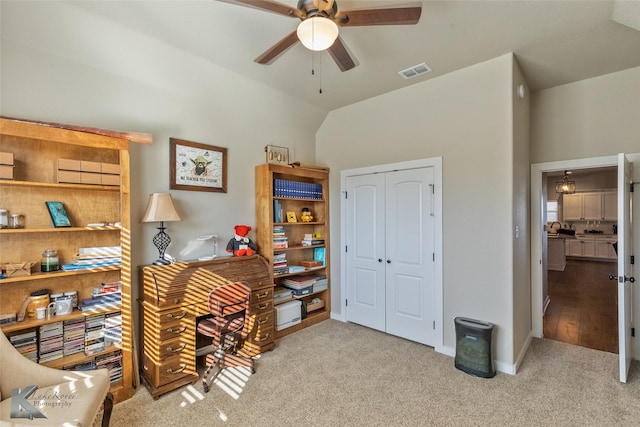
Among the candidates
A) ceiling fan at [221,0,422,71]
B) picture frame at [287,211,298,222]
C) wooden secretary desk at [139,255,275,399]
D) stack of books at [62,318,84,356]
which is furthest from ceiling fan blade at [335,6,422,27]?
stack of books at [62,318,84,356]

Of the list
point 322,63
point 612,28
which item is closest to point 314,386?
point 322,63

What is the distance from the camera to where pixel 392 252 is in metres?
3.54

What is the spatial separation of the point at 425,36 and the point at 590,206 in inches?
364

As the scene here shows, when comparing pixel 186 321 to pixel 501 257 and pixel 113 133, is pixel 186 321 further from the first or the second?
pixel 501 257

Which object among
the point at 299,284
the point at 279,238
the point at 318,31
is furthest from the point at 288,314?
the point at 318,31

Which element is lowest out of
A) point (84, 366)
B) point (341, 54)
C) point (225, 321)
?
point (84, 366)

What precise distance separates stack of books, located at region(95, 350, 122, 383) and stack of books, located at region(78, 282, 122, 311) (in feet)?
1.32

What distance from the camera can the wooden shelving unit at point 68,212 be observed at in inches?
79.0

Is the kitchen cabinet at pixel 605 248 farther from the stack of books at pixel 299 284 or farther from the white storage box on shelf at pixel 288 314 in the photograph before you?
the white storage box on shelf at pixel 288 314

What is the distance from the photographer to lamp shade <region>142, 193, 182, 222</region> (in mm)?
2508

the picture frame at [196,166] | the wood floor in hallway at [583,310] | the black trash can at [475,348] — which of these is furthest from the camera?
the wood floor in hallway at [583,310]

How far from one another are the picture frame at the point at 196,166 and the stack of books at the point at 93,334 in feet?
4.20

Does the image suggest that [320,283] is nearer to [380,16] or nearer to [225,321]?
[225,321]

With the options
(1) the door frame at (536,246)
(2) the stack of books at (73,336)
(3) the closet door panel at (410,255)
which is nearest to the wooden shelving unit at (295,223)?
(3) the closet door panel at (410,255)
